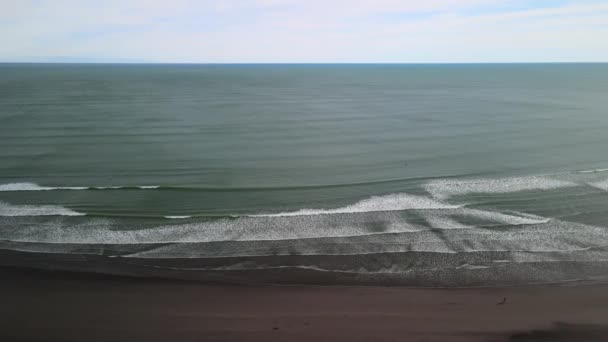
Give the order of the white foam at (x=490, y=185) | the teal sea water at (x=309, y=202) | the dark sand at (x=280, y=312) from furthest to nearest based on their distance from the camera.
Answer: the white foam at (x=490, y=185) < the teal sea water at (x=309, y=202) < the dark sand at (x=280, y=312)

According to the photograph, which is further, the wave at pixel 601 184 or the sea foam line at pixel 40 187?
the wave at pixel 601 184

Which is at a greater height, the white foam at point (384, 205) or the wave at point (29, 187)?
the wave at point (29, 187)

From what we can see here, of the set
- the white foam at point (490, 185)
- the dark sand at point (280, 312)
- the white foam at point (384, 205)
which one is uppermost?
the white foam at point (490, 185)

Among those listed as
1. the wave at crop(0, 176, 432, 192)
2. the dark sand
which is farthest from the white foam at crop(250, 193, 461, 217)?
the dark sand

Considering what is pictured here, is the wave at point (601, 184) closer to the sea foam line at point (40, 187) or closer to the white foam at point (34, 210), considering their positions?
the sea foam line at point (40, 187)

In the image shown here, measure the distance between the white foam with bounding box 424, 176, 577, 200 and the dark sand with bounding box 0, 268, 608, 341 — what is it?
752 cm

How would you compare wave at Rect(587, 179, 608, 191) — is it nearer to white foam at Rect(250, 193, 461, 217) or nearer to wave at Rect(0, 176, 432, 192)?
white foam at Rect(250, 193, 461, 217)

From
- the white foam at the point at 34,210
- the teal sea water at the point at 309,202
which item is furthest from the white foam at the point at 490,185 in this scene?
the white foam at the point at 34,210

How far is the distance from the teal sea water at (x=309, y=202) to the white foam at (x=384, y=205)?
8 centimetres

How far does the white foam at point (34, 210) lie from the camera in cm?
1556

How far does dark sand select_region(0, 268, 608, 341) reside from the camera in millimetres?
9461

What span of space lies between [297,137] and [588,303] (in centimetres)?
2266

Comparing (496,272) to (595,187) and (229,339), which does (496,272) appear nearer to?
(229,339)

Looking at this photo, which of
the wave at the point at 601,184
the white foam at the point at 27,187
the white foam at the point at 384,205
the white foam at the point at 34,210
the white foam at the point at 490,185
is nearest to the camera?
the white foam at the point at 34,210
